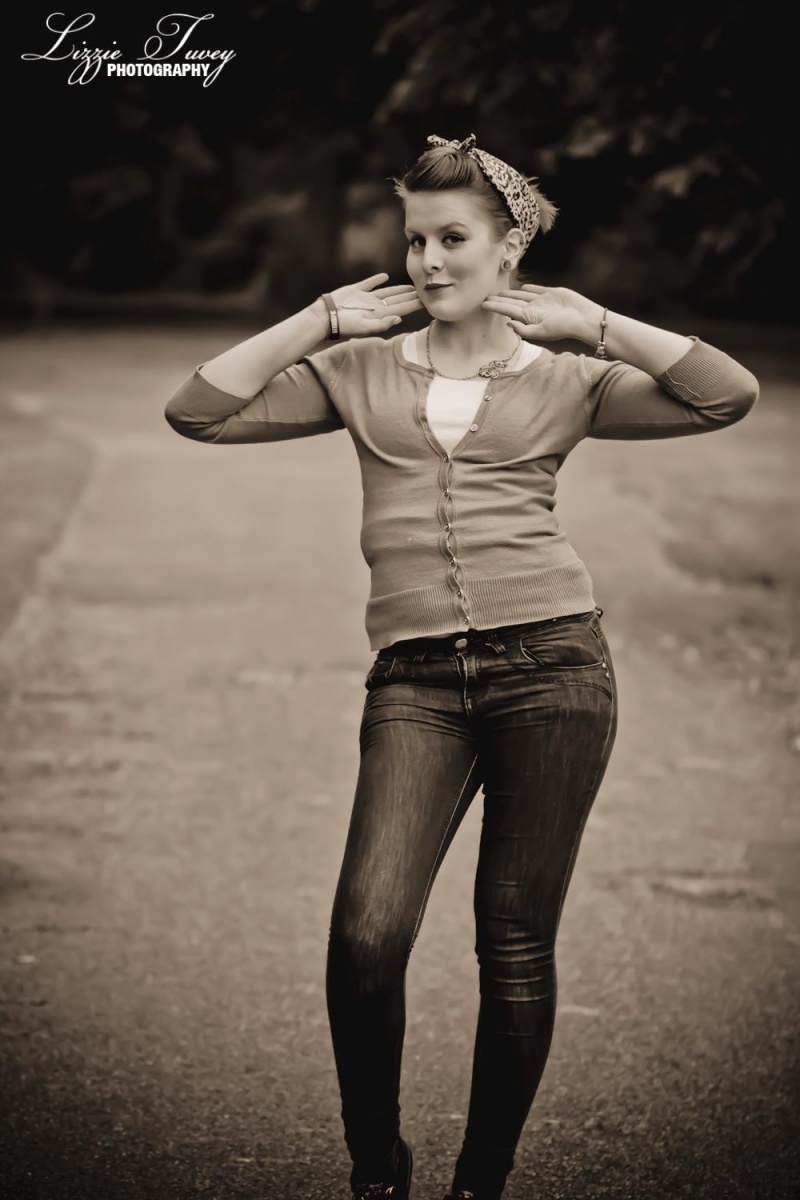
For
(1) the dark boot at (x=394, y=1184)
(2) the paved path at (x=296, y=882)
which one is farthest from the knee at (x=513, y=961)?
(2) the paved path at (x=296, y=882)

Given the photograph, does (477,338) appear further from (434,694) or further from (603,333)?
(434,694)

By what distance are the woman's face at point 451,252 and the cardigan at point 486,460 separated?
16 centimetres

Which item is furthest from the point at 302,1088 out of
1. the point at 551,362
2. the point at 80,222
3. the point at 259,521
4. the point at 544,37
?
the point at 80,222

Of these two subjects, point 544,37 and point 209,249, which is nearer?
point 544,37

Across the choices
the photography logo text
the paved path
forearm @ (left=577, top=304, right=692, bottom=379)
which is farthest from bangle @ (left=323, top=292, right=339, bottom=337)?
the photography logo text

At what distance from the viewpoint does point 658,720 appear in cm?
702

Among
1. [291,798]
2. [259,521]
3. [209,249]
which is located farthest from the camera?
[209,249]

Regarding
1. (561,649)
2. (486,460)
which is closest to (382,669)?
(561,649)

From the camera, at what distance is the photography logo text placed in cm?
802

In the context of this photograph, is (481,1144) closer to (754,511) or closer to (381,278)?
(381,278)

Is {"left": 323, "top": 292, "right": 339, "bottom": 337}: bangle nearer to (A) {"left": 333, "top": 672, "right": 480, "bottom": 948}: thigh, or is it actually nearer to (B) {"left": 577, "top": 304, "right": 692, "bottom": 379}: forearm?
(B) {"left": 577, "top": 304, "right": 692, "bottom": 379}: forearm

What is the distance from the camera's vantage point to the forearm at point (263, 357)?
3033 millimetres

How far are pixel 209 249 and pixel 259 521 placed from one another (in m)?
15.4

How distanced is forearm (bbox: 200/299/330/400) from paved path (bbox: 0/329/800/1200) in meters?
1.78
